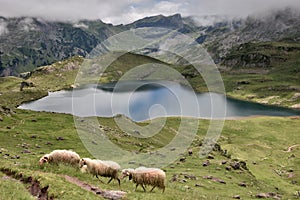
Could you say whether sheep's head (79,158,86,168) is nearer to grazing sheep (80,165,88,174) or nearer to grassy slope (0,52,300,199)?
grazing sheep (80,165,88,174)

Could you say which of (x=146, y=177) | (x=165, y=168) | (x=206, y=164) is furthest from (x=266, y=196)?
(x=146, y=177)

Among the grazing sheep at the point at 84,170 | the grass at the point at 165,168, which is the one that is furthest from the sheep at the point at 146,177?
the grazing sheep at the point at 84,170

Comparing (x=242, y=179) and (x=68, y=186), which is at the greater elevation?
(x=68, y=186)

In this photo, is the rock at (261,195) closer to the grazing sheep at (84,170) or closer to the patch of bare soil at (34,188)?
the grazing sheep at (84,170)

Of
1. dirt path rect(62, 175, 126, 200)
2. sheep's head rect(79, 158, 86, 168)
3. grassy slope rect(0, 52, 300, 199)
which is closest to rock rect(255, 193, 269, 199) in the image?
grassy slope rect(0, 52, 300, 199)

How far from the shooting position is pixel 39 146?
65250 millimetres

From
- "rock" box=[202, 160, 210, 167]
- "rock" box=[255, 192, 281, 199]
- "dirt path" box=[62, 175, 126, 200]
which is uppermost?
"dirt path" box=[62, 175, 126, 200]

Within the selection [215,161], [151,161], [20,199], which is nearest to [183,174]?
[151,161]

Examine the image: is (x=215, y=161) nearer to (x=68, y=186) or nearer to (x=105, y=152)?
(x=105, y=152)

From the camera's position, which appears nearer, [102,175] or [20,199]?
[20,199]

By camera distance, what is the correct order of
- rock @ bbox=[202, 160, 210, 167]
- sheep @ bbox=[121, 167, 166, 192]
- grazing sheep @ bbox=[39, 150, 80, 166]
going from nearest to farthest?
sheep @ bbox=[121, 167, 166, 192] < grazing sheep @ bbox=[39, 150, 80, 166] < rock @ bbox=[202, 160, 210, 167]

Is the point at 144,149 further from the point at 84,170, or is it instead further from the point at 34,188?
the point at 34,188

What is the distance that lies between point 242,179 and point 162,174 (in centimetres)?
3914

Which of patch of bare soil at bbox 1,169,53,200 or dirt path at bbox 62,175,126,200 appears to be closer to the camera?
patch of bare soil at bbox 1,169,53,200
